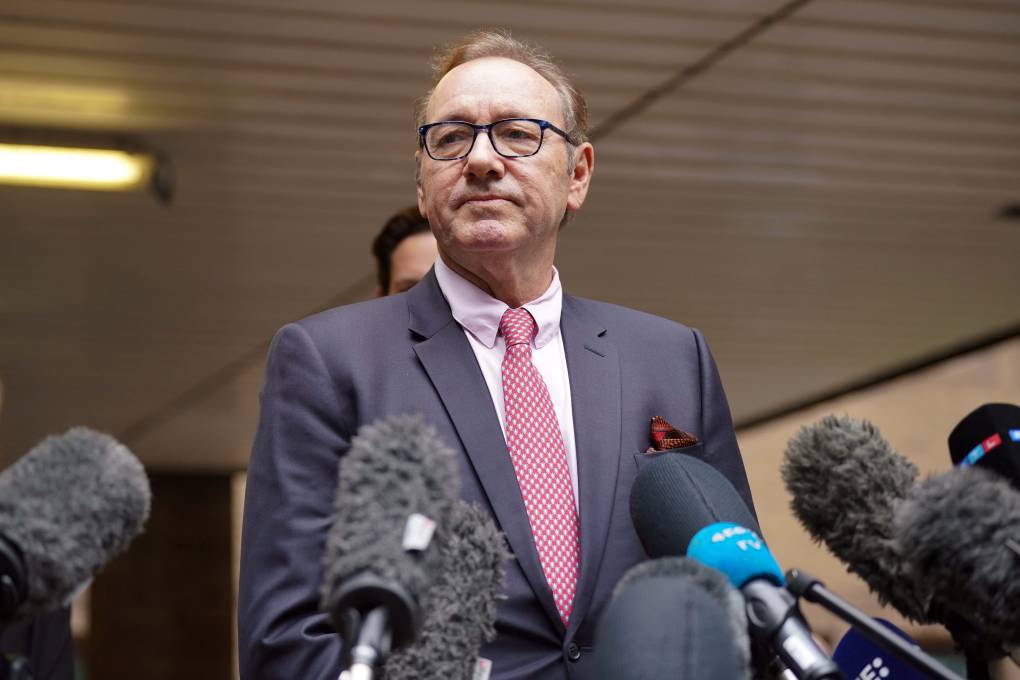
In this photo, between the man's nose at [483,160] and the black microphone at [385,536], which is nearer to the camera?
the black microphone at [385,536]

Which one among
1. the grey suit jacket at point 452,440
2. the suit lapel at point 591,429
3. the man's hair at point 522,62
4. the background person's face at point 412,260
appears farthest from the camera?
the background person's face at point 412,260

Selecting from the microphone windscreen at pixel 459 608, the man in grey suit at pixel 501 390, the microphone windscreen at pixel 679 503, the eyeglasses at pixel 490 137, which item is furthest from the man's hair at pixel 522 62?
the microphone windscreen at pixel 459 608

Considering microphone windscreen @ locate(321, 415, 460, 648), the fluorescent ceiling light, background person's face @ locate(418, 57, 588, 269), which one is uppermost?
background person's face @ locate(418, 57, 588, 269)

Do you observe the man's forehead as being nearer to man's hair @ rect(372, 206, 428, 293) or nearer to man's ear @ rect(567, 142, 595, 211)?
man's ear @ rect(567, 142, 595, 211)

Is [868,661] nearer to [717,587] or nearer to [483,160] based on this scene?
[717,587]

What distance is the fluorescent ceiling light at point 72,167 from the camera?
6.36 meters

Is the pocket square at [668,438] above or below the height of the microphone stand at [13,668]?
below

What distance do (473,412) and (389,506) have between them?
866 mm

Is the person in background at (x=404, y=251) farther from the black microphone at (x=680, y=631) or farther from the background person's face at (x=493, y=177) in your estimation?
the black microphone at (x=680, y=631)

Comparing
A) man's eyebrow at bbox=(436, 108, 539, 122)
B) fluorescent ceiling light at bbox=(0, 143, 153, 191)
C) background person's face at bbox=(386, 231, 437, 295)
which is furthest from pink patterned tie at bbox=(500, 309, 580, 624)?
fluorescent ceiling light at bbox=(0, 143, 153, 191)

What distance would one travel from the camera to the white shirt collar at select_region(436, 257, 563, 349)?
8.36ft

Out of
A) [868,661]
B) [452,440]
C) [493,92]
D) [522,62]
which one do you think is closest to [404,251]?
[522,62]

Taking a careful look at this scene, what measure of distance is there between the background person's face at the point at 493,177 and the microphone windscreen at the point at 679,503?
665 millimetres

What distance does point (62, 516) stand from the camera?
61.7 inches
